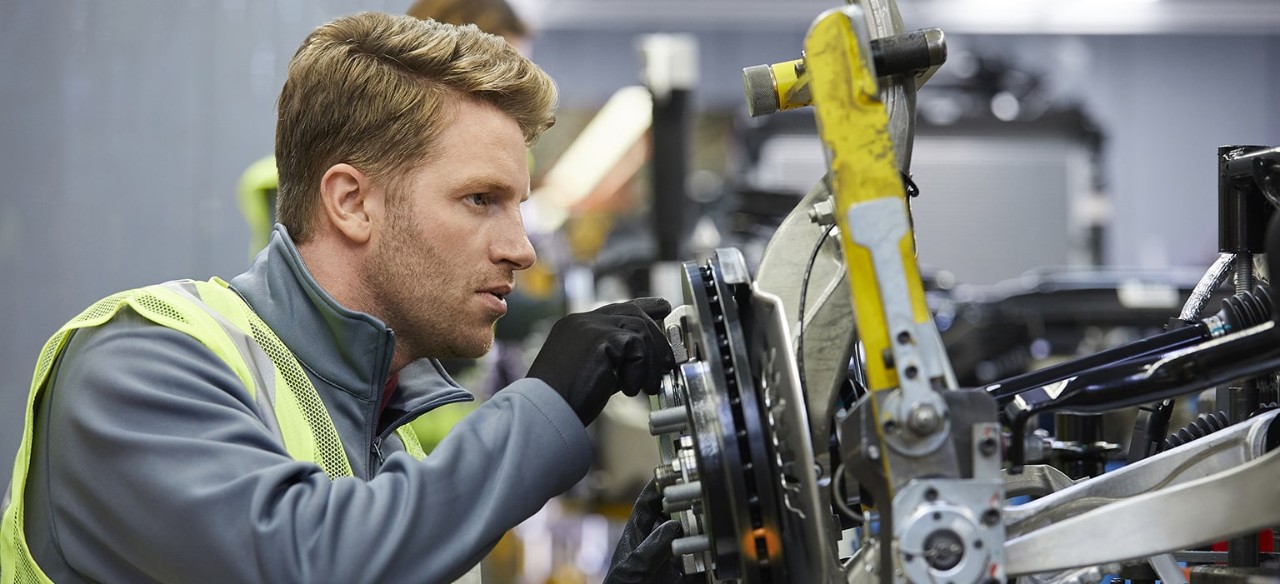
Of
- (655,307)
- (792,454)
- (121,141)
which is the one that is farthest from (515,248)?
(121,141)

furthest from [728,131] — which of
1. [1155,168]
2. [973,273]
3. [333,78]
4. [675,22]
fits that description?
[333,78]

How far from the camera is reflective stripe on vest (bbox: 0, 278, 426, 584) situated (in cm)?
125

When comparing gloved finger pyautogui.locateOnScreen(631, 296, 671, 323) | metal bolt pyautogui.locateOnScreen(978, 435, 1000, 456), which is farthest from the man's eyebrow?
metal bolt pyautogui.locateOnScreen(978, 435, 1000, 456)

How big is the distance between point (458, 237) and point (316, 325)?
196 mm

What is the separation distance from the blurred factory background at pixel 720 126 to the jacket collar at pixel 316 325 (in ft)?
5.10

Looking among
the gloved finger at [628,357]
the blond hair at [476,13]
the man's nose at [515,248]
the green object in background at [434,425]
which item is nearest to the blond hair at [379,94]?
the man's nose at [515,248]

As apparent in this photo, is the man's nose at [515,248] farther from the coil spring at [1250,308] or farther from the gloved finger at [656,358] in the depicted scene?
the coil spring at [1250,308]

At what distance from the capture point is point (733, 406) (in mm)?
1104

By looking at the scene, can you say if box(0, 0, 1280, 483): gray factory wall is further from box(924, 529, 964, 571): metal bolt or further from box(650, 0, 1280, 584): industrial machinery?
box(924, 529, 964, 571): metal bolt

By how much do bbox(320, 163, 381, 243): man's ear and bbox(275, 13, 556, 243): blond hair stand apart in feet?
0.06

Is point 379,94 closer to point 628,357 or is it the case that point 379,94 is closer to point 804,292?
point 628,357

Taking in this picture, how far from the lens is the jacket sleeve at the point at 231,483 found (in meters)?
1.08

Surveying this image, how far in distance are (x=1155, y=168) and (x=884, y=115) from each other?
33.4ft

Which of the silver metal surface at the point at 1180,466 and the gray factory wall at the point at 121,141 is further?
the gray factory wall at the point at 121,141
